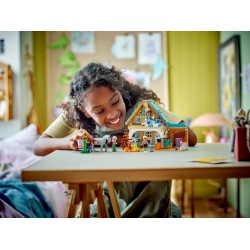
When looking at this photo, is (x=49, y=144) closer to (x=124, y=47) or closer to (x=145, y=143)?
(x=145, y=143)

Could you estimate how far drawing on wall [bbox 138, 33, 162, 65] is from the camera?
249cm

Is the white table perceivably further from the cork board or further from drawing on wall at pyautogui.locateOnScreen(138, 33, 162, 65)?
drawing on wall at pyautogui.locateOnScreen(138, 33, 162, 65)

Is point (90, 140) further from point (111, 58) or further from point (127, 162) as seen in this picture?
point (111, 58)

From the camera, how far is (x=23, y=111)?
2395 millimetres

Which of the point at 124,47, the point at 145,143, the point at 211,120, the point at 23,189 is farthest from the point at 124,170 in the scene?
the point at 124,47

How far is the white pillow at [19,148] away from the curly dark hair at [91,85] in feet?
3.18

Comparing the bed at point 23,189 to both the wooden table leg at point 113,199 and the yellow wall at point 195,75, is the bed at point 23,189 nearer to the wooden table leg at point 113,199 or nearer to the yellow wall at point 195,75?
the wooden table leg at point 113,199

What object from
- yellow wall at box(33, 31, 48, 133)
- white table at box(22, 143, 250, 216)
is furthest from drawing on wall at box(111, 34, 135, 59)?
white table at box(22, 143, 250, 216)

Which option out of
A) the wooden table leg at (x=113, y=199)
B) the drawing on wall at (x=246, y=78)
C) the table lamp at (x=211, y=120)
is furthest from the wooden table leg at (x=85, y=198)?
the drawing on wall at (x=246, y=78)

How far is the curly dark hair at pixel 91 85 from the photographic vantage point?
4.95ft

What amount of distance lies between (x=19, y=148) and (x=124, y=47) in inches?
33.0

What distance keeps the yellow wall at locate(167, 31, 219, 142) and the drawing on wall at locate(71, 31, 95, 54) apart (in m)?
0.45
